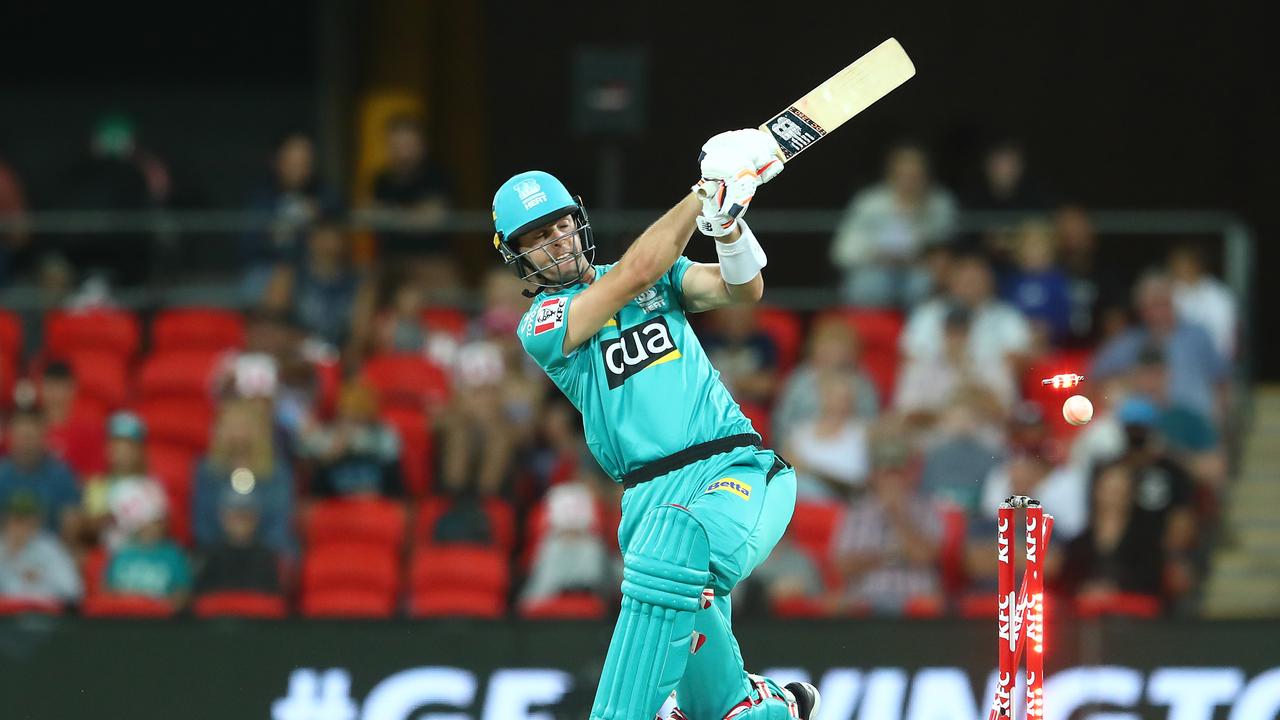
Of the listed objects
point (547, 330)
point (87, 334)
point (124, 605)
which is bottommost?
point (124, 605)

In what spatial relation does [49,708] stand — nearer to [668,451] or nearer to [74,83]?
[668,451]

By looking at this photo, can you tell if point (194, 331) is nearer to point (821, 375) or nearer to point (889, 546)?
point (821, 375)

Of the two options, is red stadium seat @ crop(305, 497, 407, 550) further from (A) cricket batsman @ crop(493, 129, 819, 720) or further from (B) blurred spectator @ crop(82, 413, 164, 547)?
(A) cricket batsman @ crop(493, 129, 819, 720)

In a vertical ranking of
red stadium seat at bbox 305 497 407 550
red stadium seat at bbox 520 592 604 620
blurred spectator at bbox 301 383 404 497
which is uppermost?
blurred spectator at bbox 301 383 404 497

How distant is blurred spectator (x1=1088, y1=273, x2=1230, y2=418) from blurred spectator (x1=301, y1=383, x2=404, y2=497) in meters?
4.02

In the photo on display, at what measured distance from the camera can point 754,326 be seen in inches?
483

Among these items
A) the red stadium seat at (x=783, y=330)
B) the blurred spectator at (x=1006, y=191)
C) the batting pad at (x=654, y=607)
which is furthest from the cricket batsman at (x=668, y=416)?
the blurred spectator at (x=1006, y=191)

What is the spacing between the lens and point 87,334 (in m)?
12.8

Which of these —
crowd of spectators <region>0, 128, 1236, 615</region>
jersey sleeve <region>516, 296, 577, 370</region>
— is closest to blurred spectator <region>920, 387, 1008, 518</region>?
crowd of spectators <region>0, 128, 1236, 615</region>

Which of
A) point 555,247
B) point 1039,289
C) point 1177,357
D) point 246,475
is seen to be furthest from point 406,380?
point 555,247

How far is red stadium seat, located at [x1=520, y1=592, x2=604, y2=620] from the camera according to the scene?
33.4 feet

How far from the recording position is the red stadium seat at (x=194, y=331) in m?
12.7

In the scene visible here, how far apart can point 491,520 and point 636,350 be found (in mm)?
4557

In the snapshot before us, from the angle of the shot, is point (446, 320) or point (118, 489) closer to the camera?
point (118, 489)
